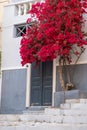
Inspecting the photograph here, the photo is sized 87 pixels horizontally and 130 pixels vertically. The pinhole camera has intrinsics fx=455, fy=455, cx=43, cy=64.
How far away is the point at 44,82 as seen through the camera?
17016mm

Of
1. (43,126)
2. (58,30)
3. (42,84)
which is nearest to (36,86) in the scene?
(42,84)

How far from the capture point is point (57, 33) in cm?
1540

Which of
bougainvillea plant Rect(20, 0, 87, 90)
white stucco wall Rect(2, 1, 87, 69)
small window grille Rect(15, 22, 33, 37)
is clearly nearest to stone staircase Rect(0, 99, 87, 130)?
bougainvillea plant Rect(20, 0, 87, 90)

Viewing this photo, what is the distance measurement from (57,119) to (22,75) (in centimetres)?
452

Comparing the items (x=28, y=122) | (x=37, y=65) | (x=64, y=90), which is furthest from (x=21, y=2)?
(x=28, y=122)

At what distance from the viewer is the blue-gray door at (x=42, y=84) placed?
664 inches

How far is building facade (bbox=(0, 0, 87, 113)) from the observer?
1634cm

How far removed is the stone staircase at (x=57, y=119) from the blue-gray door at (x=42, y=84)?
7.15ft

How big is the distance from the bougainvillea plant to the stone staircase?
1.93m

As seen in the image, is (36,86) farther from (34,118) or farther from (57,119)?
(57,119)

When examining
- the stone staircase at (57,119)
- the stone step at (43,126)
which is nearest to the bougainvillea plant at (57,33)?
the stone staircase at (57,119)

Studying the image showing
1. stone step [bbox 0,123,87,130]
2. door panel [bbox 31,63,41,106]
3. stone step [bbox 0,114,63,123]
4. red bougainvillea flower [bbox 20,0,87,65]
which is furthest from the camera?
door panel [bbox 31,63,41,106]

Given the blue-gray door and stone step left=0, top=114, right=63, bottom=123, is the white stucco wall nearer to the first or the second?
the blue-gray door

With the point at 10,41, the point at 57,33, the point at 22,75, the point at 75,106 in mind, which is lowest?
the point at 75,106
